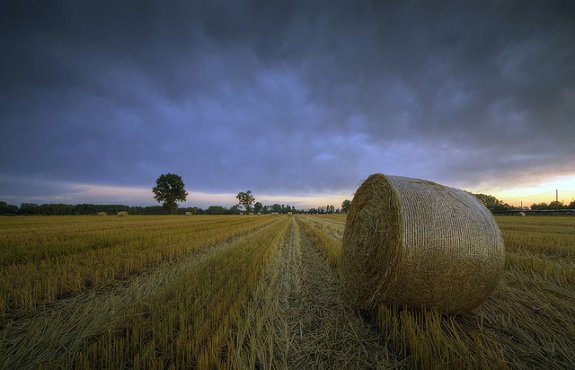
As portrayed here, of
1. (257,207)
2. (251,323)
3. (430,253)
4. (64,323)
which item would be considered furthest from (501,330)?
(257,207)

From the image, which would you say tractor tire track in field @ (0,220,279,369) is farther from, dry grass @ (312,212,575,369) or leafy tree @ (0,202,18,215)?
leafy tree @ (0,202,18,215)

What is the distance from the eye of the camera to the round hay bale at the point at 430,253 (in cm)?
298

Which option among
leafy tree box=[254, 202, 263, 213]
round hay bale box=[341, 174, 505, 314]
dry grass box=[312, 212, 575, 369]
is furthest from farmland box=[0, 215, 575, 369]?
leafy tree box=[254, 202, 263, 213]

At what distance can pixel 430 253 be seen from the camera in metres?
2.98

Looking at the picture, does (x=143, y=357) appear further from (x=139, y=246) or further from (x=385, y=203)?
(x=139, y=246)

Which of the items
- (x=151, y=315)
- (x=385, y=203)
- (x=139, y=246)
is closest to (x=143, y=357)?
(x=151, y=315)

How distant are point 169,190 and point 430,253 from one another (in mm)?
78652

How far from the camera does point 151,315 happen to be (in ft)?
9.53

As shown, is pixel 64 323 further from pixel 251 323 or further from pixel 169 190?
pixel 169 190

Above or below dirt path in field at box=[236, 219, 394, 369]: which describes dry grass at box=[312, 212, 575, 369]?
above

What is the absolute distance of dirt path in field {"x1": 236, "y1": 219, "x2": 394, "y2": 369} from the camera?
89.6 inches

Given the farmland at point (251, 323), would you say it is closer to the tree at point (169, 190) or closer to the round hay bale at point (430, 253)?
the round hay bale at point (430, 253)

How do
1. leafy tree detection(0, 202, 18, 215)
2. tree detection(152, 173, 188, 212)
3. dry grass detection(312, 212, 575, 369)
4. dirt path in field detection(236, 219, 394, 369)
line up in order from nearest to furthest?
dry grass detection(312, 212, 575, 369), dirt path in field detection(236, 219, 394, 369), leafy tree detection(0, 202, 18, 215), tree detection(152, 173, 188, 212)

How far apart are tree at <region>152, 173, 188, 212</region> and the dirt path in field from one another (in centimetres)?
7592
